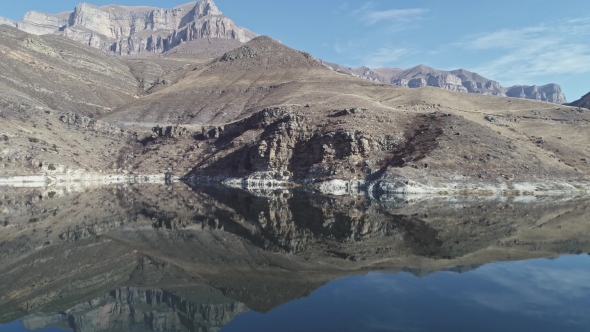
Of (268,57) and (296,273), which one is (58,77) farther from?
(296,273)

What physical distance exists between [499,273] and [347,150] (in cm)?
5171

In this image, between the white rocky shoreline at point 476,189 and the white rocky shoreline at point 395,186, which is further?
the white rocky shoreline at point 395,186

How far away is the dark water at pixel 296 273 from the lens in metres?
12.9

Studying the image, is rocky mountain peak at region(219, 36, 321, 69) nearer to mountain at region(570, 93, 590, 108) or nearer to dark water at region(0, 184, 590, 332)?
mountain at region(570, 93, 590, 108)

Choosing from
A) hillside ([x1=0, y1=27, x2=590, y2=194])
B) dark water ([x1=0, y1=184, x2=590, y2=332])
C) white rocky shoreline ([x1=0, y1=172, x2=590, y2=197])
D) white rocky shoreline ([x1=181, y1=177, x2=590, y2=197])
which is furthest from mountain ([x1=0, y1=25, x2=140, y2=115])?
dark water ([x1=0, y1=184, x2=590, y2=332])

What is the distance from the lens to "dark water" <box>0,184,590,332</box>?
42.4 feet

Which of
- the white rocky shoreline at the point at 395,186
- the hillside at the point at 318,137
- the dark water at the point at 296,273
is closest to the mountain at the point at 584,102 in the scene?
the hillside at the point at 318,137

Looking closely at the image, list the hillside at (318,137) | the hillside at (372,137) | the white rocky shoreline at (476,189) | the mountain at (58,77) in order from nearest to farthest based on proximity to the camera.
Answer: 1. the white rocky shoreline at (476,189)
2. the hillside at (372,137)
3. the hillside at (318,137)
4. the mountain at (58,77)

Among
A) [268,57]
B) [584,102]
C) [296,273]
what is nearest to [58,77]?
[268,57]

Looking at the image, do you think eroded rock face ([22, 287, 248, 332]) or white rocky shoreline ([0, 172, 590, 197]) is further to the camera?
white rocky shoreline ([0, 172, 590, 197])

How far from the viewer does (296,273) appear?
1784cm

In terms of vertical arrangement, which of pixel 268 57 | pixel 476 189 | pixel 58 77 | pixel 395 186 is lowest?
pixel 476 189

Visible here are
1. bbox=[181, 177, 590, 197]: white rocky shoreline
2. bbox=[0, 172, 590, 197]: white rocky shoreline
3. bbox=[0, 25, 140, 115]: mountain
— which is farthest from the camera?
bbox=[0, 25, 140, 115]: mountain

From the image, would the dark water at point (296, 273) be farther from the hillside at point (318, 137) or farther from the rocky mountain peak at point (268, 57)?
the rocky mountain peak at point (268, 57)
